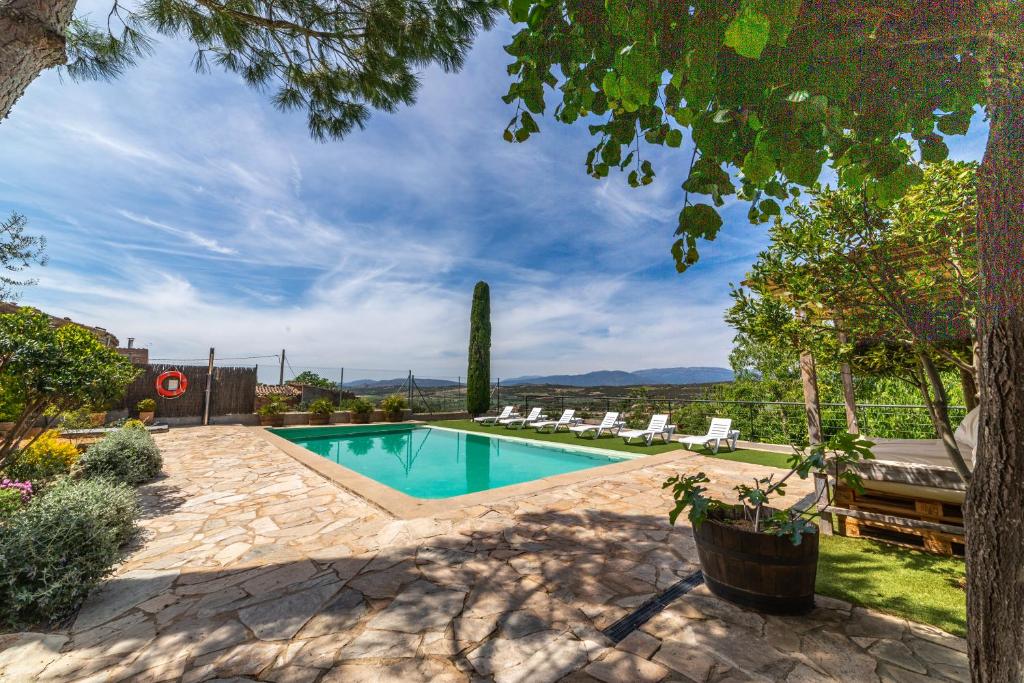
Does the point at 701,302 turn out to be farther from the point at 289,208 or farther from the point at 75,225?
the point at 75,225

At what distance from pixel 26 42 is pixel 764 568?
478cm

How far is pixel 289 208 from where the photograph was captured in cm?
1096

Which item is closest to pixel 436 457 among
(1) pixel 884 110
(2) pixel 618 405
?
(2) pixel 618 405

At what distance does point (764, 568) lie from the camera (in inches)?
95.0

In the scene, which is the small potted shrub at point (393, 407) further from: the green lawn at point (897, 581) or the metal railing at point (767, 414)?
the green lawn at point (897, 581)

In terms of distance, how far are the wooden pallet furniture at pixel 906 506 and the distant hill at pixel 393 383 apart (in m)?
14.2

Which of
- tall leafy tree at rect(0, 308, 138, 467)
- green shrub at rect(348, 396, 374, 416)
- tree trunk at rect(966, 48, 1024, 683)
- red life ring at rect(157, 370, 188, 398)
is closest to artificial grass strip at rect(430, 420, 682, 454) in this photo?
green shrub at rect(348, 396, 374, 416)

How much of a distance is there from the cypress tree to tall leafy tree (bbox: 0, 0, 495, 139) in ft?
39.3

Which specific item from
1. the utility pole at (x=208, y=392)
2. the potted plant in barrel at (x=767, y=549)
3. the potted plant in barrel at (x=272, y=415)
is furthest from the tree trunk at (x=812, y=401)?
the utility pole at (x=208, y=392)

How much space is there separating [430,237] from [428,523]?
42.7 feet

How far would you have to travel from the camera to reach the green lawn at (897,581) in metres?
2.47

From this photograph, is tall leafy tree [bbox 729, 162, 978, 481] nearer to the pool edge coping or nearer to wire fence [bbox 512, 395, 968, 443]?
the pool edge coping

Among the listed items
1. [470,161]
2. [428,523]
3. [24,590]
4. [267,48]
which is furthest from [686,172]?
[470,161]

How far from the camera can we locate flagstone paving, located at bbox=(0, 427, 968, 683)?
198cm
